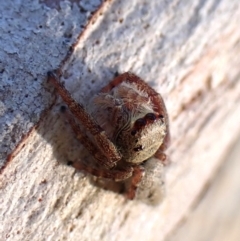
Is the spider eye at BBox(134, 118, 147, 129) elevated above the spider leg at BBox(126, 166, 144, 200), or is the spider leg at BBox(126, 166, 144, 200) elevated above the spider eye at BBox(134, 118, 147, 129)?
the spider eye at BBox(134, 118, 147, 129)

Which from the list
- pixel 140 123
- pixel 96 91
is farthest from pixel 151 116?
pixel 96 91

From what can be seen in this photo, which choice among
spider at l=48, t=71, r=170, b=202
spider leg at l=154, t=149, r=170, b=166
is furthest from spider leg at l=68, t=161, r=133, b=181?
spider leg at l=154, t=149, r=170, b=166

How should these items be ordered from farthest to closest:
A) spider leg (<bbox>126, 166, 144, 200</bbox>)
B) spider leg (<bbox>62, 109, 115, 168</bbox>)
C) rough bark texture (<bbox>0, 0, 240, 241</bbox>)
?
spider leg (<bbox>126, 166, 144, 200</bbox>), spider leg (<bbox>62, 109, 115, 168</bbox>), rough bark texture (<bbox>0, 0, 240, 241</bbox>)

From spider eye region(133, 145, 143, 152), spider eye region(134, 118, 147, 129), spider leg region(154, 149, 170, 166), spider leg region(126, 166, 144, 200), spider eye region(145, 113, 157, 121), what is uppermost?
spider eye region(145, 113, 157, 121)

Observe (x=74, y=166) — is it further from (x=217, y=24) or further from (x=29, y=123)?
(x=217, y=24)

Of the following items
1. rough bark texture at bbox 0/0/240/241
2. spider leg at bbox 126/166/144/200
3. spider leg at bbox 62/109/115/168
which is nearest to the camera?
rough bark texture at bbox 0/0/240/241

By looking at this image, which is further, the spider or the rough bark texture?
the spider

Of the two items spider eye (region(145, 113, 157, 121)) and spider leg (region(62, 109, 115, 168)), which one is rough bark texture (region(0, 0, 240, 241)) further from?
spider eye (region(145, 113, 157, 121))
